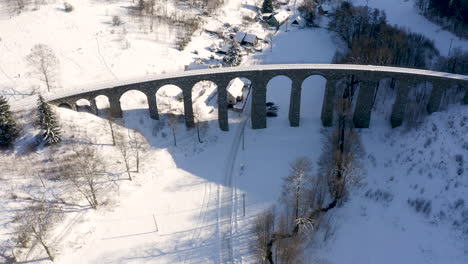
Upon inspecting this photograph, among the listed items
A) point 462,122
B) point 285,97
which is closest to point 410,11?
point 285,97

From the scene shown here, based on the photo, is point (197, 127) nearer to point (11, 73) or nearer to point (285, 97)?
point (285, 97)

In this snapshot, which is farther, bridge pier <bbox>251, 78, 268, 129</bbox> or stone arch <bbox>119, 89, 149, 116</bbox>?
stone arch <bbox>119, 89, 149, 116</bbox>

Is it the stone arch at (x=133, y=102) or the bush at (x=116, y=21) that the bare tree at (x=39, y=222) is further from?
the bush at (x=116, y=21)

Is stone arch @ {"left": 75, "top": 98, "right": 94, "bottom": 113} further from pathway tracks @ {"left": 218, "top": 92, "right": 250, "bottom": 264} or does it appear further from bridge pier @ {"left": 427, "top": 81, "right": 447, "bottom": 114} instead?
bridge pier @ {"left": 427, "top": 81, "right": 447, "bottom": 114}

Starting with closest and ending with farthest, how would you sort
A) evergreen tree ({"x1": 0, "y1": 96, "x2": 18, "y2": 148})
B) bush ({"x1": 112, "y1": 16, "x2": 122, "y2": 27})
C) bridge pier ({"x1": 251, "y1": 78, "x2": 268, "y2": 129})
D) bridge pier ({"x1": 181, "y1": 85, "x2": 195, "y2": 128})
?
1. evergreen tree ({"x1": 0, "y1": 96, "x2": 18, "y2": 148})
2. bridge pier ({"x1": 251, "y1": 78, "x2": 268, "y2": 129})
3. bridge pier ({"x1": 181, "y1": 85, "x2": 195, "y2": 128})
4. bush ({"x1": 112, "y1": 16, "x2": 122, "y2": 27})

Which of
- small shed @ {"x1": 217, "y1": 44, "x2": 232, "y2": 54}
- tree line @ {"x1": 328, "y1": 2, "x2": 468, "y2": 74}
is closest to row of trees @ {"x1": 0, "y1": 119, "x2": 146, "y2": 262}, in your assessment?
small shed @ {"x1": 217, "y1": 44, "x2": 232, "y2": 54}
